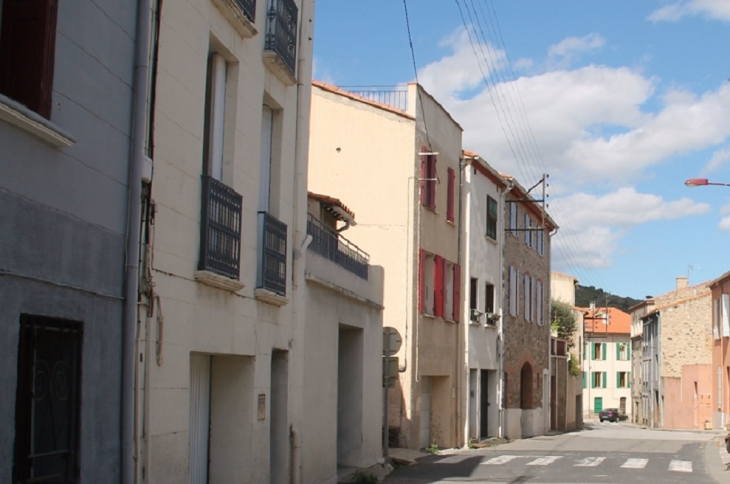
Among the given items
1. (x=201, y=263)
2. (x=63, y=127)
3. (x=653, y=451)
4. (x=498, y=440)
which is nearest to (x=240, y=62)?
(x=201, y=263)

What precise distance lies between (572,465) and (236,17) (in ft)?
45.5

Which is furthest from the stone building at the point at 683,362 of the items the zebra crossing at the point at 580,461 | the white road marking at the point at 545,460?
the zebra crossing at the point at 580,461

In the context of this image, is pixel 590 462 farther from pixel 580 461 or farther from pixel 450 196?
pixel 450 196

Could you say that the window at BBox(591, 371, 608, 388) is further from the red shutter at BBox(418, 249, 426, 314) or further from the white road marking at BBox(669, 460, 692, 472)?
the white road marking at BBox(669, 460, 692, 472)

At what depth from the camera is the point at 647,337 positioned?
6762 centimetres

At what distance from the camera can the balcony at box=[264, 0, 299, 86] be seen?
38.7ft

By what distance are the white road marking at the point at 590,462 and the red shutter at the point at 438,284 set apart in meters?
6.02

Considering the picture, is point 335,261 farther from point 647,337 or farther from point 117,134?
point 647,337

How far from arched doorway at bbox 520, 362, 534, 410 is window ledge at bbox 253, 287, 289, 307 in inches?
1024

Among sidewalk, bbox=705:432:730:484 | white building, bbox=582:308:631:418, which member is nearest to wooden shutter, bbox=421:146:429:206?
sidewalk, bbox=705:432:730:484

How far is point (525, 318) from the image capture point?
37.5 meters

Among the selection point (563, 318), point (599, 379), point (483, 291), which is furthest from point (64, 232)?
point (599, 379)

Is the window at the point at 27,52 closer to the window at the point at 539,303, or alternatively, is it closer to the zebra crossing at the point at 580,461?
the zebra crossing at the point at 580,461

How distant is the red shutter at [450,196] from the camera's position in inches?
1098
